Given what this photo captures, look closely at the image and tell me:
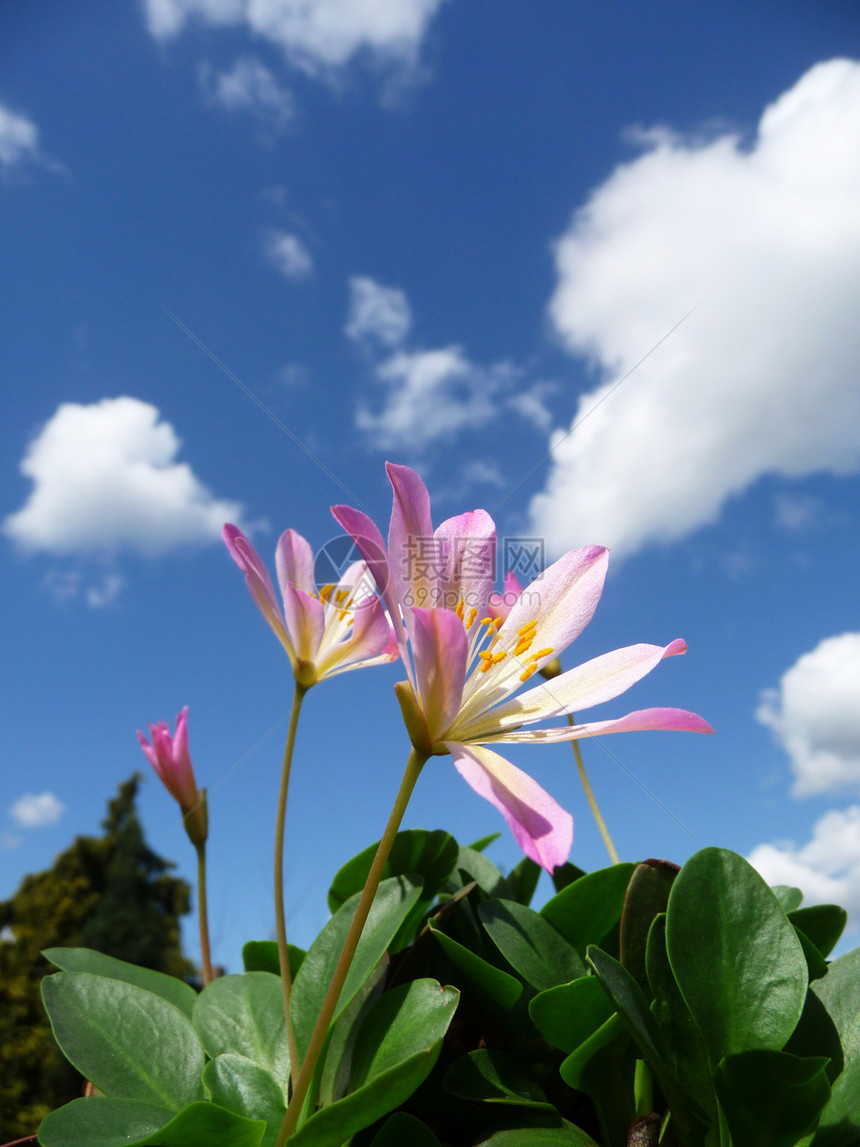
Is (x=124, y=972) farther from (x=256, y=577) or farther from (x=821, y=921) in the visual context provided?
(x=821, y=921)

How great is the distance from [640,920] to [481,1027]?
34cm

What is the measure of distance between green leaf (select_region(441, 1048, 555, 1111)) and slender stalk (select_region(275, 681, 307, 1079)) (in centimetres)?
23

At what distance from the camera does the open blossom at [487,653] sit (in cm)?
95

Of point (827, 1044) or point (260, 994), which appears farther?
point (260, 994)

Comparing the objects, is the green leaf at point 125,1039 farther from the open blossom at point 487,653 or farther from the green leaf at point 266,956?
the open blossom at point 487,653

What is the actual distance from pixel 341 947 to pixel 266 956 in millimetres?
464

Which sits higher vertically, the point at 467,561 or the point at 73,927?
the point at 73,927

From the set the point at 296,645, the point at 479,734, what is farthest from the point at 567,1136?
the point at 296,645

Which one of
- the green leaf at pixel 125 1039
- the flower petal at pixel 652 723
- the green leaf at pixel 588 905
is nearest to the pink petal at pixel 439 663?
the flower petal at pixel 652 723

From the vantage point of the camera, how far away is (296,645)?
5.14 feet

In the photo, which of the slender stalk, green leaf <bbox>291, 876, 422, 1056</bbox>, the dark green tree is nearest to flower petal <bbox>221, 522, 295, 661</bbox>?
the slender stalk

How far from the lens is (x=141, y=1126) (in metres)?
1.14

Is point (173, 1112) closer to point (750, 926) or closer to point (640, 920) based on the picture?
point (640, 920)

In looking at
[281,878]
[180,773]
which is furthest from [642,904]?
[180,773]
